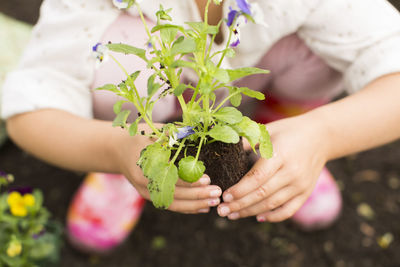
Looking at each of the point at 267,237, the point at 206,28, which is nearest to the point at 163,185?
the point at 206,28

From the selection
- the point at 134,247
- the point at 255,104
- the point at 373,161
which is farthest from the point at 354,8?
the point at 134,247

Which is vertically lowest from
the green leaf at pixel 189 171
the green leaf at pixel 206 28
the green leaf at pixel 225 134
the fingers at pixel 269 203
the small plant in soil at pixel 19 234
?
the small plant in soil at pixel 19 234

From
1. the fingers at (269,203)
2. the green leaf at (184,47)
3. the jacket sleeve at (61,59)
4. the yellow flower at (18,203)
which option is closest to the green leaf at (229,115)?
the green leaf at (184,47)

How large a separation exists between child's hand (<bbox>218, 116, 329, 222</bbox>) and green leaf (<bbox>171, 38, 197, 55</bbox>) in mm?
283

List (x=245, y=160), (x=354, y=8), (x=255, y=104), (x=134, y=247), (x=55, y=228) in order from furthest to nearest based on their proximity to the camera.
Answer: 1. (x=255, y=104)
2. (x=134, y=247)
3. (x=55, y=228)
4. (x=354, y=8)
5. (x=245, y=160)

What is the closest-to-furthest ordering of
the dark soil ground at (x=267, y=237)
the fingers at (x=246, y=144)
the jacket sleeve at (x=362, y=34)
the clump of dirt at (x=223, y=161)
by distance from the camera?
the clump of dirt at (x=223, y=161)
the fingers at (x=246, y=144)
the jacket sleeve at (x=362, y=34)
the dark soil ground at (x=267, y=237)

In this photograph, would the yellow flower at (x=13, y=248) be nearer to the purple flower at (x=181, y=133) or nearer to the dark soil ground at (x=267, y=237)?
the dark soil ground at (x=267, y=237)

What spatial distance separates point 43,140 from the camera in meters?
0.89

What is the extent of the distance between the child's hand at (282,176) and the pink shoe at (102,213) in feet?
1.96

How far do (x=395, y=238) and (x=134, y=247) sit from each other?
0.83 m

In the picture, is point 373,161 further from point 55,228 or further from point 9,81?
point 9,81

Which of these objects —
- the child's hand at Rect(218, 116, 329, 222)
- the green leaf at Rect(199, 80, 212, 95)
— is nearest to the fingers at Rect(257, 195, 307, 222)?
the child's hand at Rect(218, 116, 329, 222)

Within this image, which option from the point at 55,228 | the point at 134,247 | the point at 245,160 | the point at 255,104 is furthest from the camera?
the point at 255,104

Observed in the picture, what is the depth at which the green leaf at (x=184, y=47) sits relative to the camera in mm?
468
